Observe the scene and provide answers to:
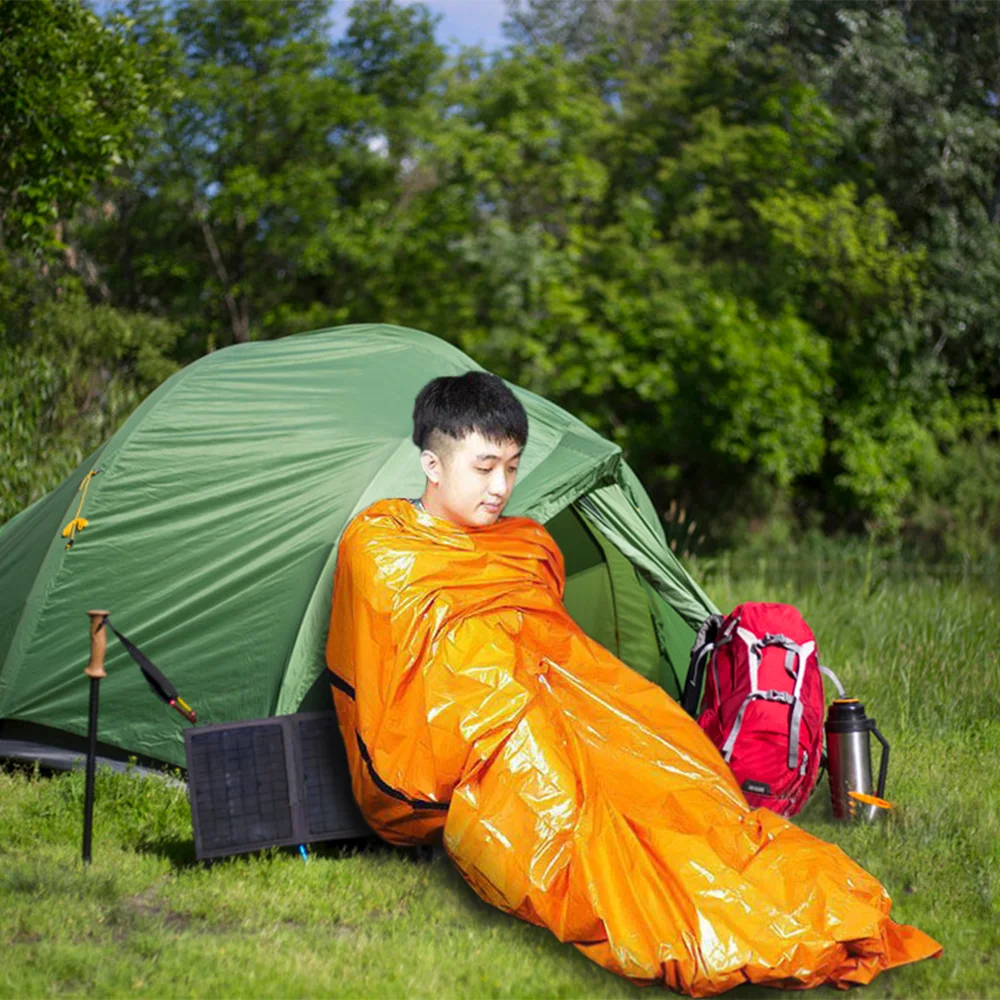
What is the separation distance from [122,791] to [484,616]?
171cm

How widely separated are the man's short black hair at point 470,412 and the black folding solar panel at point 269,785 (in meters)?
1.00

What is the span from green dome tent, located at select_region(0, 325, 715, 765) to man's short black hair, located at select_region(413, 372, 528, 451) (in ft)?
2.01

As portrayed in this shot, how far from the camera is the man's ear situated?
13.5ft

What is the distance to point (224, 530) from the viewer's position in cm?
496

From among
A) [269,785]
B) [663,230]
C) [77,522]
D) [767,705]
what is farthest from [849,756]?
[663,230]

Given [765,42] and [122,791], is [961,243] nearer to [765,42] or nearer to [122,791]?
[765,42]

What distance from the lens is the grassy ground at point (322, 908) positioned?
330 centimetres

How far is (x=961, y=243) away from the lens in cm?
1673

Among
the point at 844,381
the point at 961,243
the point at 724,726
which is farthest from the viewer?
the point at 844,381

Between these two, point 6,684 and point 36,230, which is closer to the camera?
point 6,684

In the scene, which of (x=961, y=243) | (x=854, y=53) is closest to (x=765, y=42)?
(x=854, y=53)

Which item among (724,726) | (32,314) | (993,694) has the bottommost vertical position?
(993,694)

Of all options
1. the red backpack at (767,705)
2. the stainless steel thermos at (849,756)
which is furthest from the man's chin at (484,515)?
the stainless steel thermos at (849,756)

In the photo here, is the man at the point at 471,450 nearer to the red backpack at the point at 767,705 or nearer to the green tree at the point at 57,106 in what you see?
the red backpack at the point at 767,705
